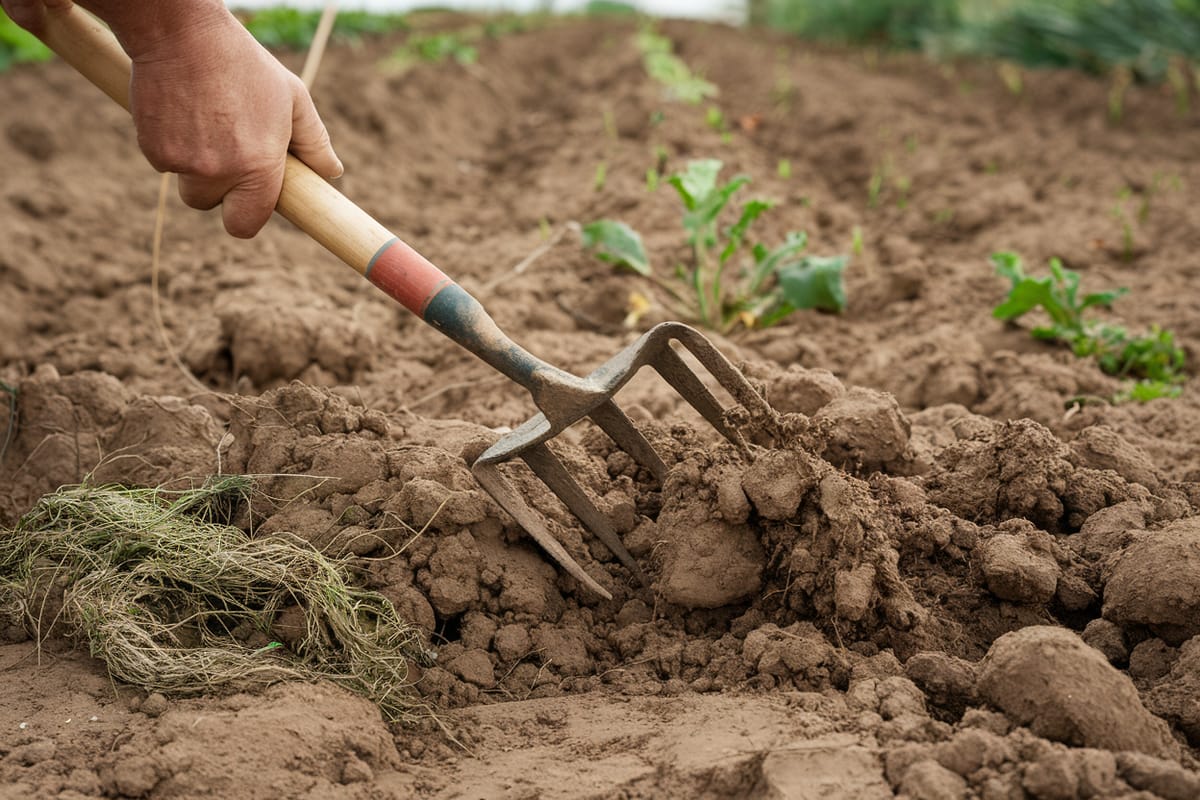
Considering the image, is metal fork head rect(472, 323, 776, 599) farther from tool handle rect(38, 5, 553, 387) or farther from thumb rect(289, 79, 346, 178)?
thumb rect(289, 79, 346, 178)

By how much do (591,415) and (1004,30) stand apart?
7061 mm

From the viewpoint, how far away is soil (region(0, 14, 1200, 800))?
5.90 ft

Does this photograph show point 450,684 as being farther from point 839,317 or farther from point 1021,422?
point 839,317

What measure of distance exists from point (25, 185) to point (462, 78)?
3.35m

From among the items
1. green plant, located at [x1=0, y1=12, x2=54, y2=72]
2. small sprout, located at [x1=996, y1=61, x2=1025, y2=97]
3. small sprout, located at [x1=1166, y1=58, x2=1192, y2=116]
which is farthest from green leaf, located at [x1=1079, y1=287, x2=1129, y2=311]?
green plant, located at [x1=0, y1=12, x2=54, y2=72]

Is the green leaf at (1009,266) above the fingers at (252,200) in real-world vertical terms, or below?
below

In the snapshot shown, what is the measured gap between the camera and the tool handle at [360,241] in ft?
7.64

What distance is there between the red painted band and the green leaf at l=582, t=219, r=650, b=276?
1.85m

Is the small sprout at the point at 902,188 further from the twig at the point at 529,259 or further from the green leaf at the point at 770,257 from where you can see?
the twig at the point at 529,259

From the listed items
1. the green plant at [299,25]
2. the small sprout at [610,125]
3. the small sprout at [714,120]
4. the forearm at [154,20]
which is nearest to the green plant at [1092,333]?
the forearm at [154,20]

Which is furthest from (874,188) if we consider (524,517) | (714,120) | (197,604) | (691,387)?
(197,604)

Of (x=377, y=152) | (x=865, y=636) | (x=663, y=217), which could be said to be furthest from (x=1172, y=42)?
(x=865, y=636)

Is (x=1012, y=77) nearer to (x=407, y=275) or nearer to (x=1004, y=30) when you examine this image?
(x=1004, y=30)

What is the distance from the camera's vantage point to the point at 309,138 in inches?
97.8
